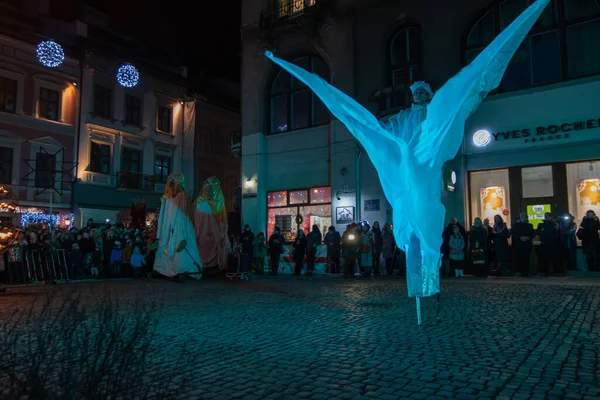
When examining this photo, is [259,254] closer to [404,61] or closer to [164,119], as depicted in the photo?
[404,61]

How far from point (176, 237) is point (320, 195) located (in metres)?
8.94

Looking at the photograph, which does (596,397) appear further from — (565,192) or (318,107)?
(318,107)

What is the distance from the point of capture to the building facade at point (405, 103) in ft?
55.6

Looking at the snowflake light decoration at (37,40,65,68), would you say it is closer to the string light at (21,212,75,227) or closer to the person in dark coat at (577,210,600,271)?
the string light at (21,212,75,227)

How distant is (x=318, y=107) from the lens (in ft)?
76.0

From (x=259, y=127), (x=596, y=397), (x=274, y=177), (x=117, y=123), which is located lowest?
(x=596, y=397)

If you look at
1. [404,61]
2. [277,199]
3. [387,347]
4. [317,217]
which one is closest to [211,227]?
[317,217]

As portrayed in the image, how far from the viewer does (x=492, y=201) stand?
720 inches

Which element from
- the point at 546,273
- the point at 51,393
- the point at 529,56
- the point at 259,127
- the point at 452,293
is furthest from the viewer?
the point at 259,127

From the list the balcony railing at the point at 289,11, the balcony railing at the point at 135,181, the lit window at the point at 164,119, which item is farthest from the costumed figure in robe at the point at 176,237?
the lit window at the point at 164,119

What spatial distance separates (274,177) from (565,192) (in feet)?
41.6

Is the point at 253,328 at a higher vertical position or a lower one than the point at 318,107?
lower

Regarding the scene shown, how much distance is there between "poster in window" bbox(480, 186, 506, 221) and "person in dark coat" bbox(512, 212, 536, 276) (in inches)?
92.9

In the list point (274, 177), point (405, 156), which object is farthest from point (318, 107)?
point (405, 156)
